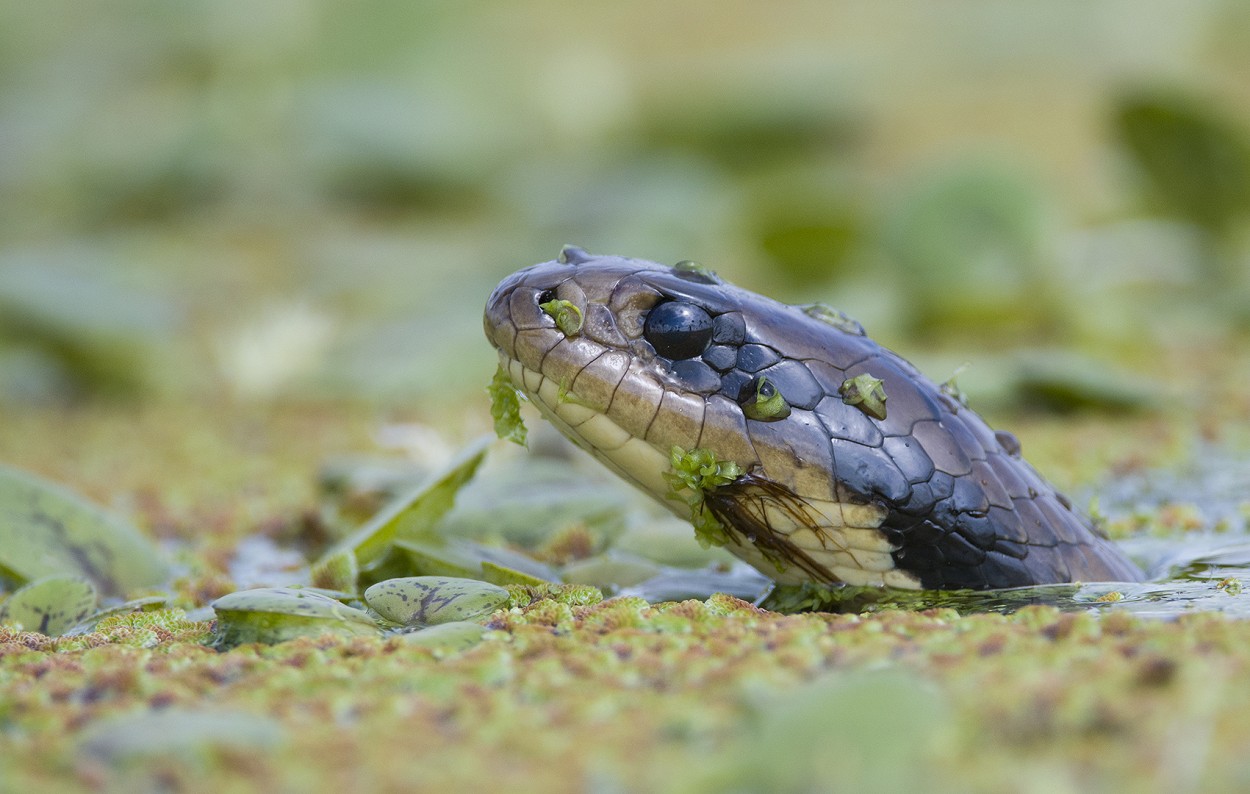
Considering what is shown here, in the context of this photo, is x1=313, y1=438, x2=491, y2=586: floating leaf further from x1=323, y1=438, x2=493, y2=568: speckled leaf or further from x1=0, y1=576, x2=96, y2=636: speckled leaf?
x1=0, y1=576, x2=96, y2=636: speckled leaf

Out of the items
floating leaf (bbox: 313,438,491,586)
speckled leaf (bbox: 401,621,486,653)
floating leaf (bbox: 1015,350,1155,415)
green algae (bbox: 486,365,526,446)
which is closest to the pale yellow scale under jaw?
green algae (bbox: 486,365,526,446)

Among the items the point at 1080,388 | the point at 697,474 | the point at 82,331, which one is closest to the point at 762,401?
the point at 697,474

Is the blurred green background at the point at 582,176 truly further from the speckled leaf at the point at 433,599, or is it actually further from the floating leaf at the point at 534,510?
the speckled leaf at the point at 433,599

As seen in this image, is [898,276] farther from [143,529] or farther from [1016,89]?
[1016,89]

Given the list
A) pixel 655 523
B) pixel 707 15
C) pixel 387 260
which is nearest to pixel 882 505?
pixel 655 523

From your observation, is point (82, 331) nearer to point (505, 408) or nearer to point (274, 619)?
A: point (505, 408)

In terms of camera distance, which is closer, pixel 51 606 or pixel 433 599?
pixel 433 599

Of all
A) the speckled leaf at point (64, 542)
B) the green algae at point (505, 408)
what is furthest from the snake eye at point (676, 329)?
the speckled leaf at point (64, 542)
